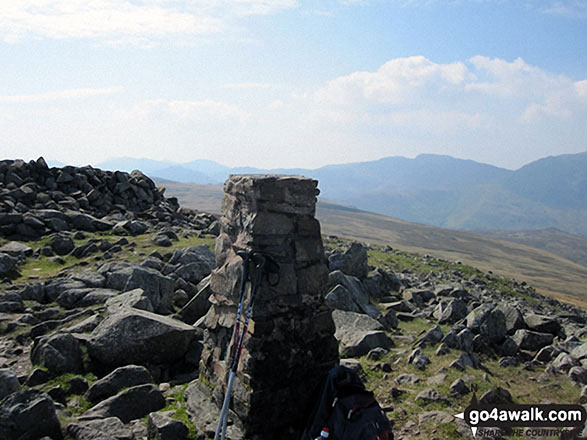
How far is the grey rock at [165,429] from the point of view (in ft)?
22.0

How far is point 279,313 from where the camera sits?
293 inches

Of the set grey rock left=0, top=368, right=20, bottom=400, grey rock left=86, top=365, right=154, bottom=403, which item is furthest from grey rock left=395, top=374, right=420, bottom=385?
grey rock left=0, top=368, right=20, bottom=400

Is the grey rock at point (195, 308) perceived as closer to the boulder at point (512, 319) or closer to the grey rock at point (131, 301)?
the grey rock at point (131, 301)

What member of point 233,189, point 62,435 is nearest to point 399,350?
point 233,189

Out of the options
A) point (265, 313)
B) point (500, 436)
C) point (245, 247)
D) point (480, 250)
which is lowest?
point (480, 250)

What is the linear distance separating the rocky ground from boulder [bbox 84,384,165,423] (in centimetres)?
2

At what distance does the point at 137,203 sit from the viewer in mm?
28109

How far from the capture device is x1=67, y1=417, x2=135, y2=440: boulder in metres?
6.46

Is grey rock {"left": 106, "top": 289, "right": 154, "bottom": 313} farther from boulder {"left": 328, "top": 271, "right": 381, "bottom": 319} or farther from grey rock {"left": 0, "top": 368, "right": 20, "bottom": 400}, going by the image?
boulder {"left": 328, "top": 271, "right": 381, "bottom": 319}

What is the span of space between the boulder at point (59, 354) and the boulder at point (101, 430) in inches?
95.5

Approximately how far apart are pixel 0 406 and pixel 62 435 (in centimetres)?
100

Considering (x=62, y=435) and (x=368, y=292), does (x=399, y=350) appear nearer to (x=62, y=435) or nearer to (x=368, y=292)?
(x=368, y=292)

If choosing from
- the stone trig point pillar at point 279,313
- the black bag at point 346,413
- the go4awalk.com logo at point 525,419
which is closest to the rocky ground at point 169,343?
the go4awalk.com logo at point 525,419

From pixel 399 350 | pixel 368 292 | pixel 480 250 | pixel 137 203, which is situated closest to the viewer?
pixel 399 350
